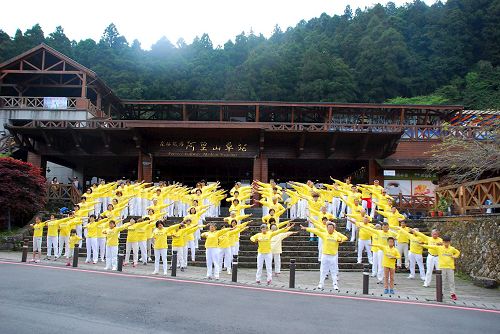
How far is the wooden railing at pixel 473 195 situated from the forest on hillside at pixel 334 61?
2672 cm

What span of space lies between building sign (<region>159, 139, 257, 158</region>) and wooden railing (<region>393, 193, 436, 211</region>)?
26.3 feet

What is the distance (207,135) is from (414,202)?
10.9m

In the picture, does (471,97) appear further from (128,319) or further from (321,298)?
(128,319)

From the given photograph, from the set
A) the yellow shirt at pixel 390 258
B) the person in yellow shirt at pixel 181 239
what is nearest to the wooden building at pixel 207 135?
the person in yellow shirt at pixel 181 239

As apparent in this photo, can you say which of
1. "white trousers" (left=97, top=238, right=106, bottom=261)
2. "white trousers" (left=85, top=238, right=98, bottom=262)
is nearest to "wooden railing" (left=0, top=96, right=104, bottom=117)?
"white trousers" (left=97, top=238, right=106, bottom=261)

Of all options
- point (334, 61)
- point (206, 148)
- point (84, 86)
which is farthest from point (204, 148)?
point (334, 61)

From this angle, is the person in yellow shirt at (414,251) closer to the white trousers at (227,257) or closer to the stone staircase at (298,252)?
the stone staircase at (298,252)

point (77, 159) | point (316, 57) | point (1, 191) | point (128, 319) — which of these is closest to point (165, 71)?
point (316, 57)

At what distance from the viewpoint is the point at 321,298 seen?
29.3 feet

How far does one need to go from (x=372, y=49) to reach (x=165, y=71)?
73.1ft

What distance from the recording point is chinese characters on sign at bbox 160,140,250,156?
24016mm

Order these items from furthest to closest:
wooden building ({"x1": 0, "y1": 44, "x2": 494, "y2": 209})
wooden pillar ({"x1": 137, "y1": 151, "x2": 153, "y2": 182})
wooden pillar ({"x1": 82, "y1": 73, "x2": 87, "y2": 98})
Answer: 1. wooden pillar ({"x1": 82, "y1": 73, "x2": 87, "y2": 98})
2. wooden pillar ({"x1": 137, "y1": 151, "x2": 153, "y2": 182})
3. wooden building ({"x1": 0, "y1": 44, "x2": 494, "y2": 209})

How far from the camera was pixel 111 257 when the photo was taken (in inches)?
488

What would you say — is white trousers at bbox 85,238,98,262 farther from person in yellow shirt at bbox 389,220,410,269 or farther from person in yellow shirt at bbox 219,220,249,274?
person in yellow shirt at bbox 389,220,410,269
